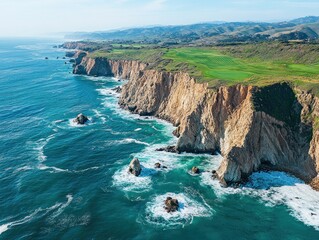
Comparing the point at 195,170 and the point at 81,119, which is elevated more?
the point at 81,119

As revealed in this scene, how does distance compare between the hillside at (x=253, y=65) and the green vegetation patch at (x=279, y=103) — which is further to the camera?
the hillside at (x=253, y=65)

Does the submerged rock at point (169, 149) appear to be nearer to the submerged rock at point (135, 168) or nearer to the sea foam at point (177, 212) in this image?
the submerged rock at point (135, 168)

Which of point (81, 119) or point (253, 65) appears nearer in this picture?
point (81, 119)

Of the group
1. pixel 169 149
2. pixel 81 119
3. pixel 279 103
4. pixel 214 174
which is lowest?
pixel 214 174

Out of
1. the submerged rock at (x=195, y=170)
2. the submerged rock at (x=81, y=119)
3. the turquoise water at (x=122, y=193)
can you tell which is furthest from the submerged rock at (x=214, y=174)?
the submerged rock at (x=81, y=119)

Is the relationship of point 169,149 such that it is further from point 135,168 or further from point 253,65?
point 253,65

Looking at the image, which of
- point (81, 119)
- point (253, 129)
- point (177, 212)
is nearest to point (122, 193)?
point (177, 212)
